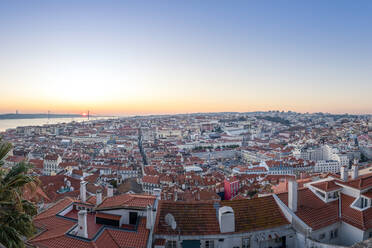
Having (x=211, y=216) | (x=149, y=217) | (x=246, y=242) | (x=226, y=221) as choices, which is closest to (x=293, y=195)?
A: (x=246, y=242)

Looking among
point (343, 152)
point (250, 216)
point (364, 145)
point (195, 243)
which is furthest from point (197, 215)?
point (364, 145)

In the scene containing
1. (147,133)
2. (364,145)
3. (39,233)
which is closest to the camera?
(39,233)

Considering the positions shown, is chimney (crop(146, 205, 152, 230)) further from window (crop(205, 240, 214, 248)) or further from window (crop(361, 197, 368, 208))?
window (crop(361, 197, 368, 208))

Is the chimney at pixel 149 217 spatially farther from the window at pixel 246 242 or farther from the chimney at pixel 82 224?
the window at pixel 246 242

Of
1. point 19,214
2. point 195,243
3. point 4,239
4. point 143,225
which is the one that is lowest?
point 195,243

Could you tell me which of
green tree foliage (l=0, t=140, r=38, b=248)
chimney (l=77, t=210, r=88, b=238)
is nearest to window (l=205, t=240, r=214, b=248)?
chimney (l=77, t=210, r=88, b=238)

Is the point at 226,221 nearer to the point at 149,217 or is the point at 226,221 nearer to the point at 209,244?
the point at 209,244

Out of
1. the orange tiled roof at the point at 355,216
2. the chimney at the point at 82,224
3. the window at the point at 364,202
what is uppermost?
the chimney at the point at 82,224

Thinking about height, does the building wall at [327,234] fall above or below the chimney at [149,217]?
below

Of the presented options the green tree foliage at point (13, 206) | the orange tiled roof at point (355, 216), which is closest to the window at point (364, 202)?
the orange tiled roof at point (355, 216)

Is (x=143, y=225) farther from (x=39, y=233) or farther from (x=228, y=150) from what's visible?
(x=228, y=150)

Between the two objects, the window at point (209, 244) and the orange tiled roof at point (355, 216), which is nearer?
the window at point (209, 244)
